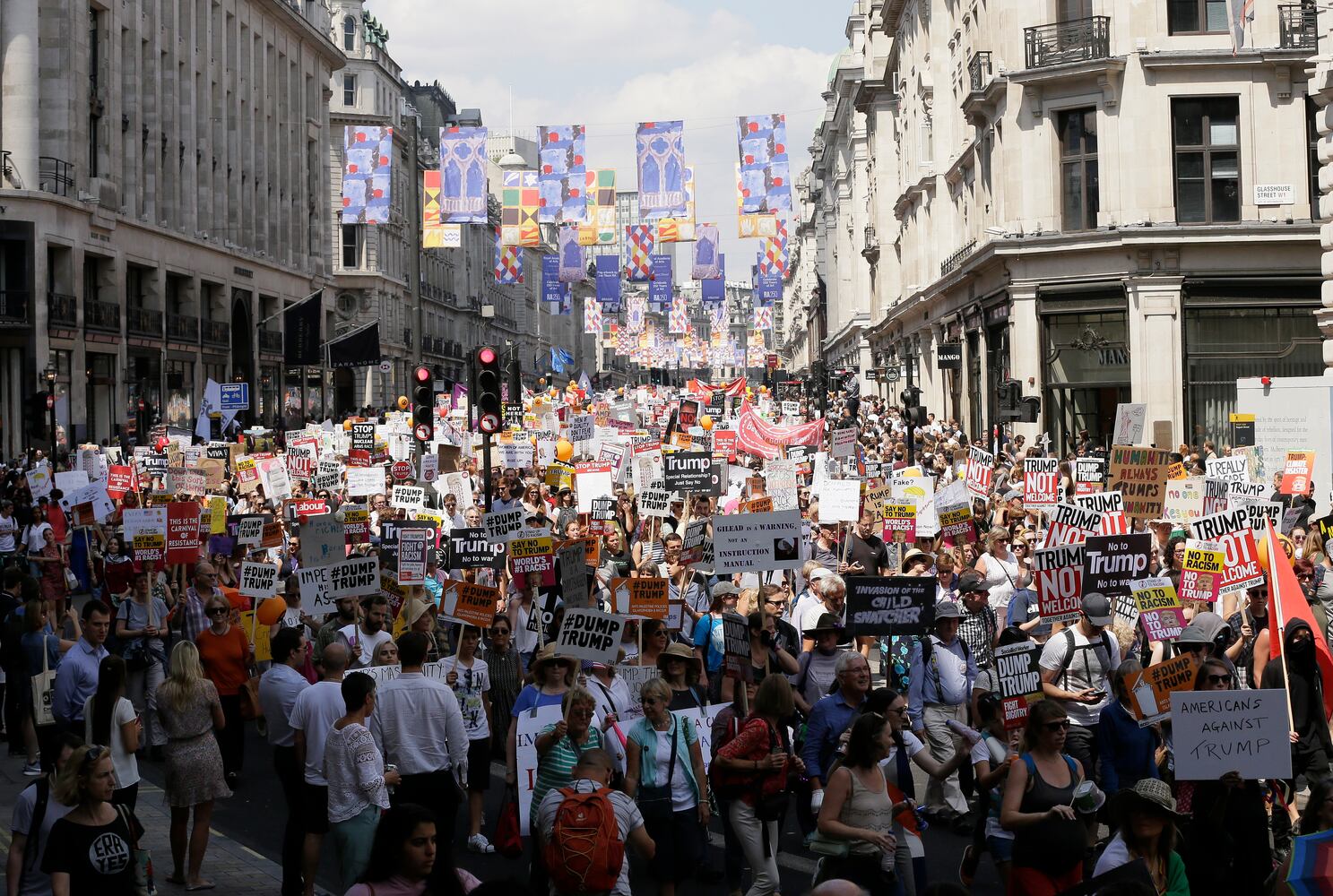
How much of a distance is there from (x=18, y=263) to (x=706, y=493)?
94.7ft

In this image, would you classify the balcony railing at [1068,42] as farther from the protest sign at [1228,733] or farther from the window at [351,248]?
the window at [351,248]

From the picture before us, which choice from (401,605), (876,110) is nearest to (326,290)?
(876,110)

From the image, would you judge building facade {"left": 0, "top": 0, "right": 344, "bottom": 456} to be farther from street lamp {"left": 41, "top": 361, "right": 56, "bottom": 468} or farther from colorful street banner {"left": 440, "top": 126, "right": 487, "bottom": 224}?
colorful street banner {"left": 440, "top": 126, "right": 487, "bottom": 224}

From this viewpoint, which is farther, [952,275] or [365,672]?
[952,275]

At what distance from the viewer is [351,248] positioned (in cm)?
8712

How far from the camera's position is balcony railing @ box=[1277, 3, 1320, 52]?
109 ft

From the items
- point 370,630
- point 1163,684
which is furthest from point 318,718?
point 1163,684

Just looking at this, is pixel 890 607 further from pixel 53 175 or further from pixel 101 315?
pixel 101 315

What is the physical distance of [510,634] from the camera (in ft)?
39.4

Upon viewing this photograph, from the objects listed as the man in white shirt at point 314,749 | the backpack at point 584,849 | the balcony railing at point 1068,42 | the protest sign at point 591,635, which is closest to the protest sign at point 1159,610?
the protest sign at point 591,635

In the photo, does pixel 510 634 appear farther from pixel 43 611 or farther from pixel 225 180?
pixel 225 180

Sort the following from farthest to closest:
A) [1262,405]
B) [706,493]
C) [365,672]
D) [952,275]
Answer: [952,275] < [1262,405] < [706,493] < [365,672]

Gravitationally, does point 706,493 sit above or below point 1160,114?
below

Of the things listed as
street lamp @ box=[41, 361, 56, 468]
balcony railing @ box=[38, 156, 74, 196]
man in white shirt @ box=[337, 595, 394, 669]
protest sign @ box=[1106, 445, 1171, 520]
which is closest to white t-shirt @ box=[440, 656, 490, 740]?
man in white shirt @ box=[337, 595, 394, 669]
